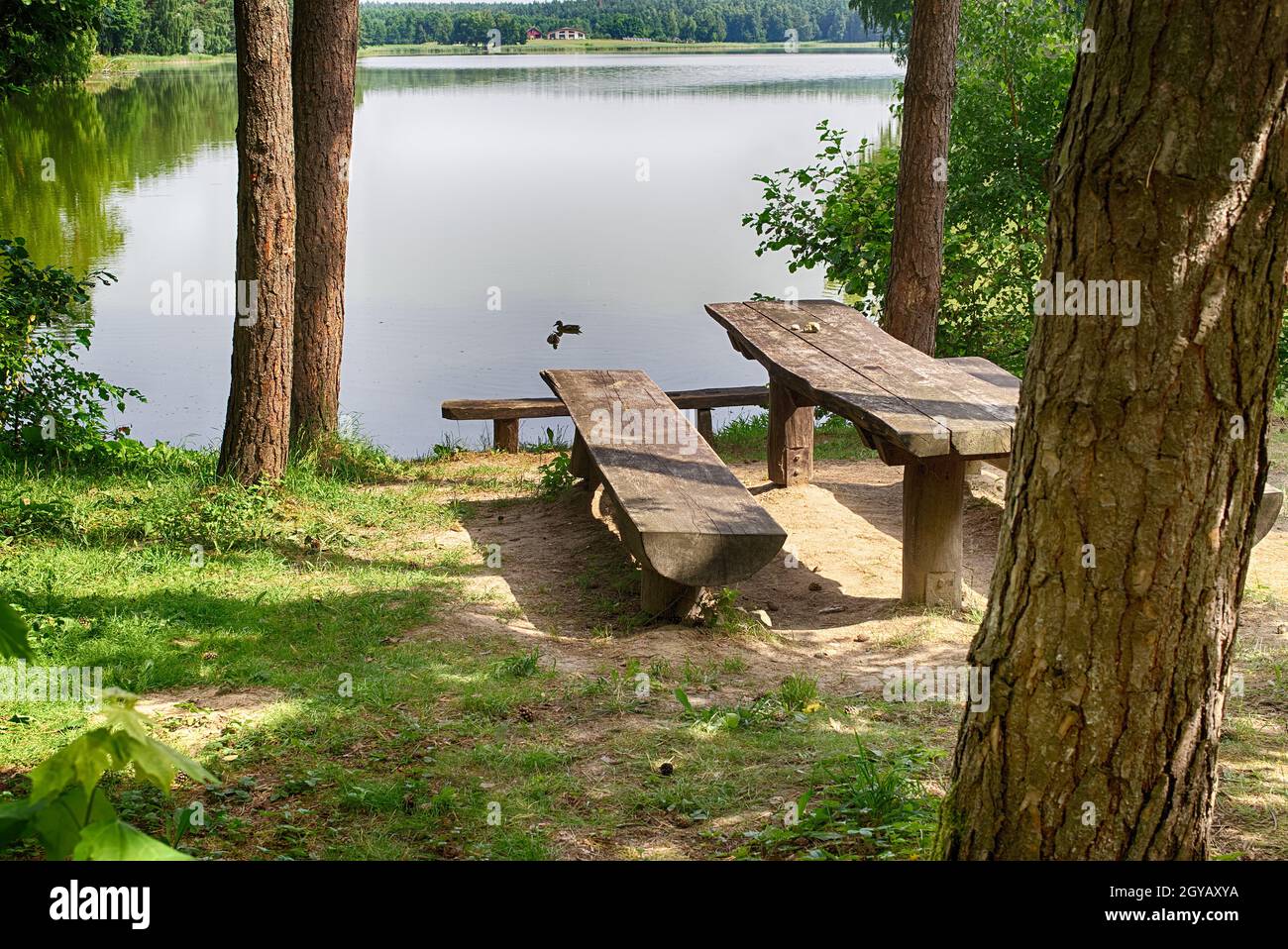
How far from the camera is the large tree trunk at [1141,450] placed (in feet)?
7.59

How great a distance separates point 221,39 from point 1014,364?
52985 millimetres

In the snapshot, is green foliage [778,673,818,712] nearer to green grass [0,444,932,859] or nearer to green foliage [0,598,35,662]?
green grass [0,444,932,859]

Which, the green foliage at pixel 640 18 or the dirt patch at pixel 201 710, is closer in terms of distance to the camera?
the dirt patch at pixel 201 710

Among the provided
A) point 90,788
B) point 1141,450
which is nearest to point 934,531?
point 1141,450

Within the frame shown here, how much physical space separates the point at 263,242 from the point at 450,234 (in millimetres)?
13077

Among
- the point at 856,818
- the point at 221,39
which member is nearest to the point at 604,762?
the point at 856,818

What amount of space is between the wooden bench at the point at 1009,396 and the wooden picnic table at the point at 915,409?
0.02 m

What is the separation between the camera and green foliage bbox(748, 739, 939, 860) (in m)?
3.21

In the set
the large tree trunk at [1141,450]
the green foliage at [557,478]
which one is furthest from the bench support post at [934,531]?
the large tree trunk at [1141,450]

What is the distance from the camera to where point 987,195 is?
10586 millimetres

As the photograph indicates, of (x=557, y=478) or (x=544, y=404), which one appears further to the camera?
(x=544, y=404)

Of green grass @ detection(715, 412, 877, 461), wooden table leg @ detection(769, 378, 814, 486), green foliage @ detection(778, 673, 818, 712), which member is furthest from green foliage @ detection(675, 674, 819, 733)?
green grass @ detection(715, 412, 877, 461)

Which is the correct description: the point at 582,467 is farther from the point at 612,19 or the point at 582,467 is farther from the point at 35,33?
the point at 612,19

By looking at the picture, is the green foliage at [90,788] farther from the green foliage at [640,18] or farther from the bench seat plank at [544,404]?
the green foliage at [640,18]
